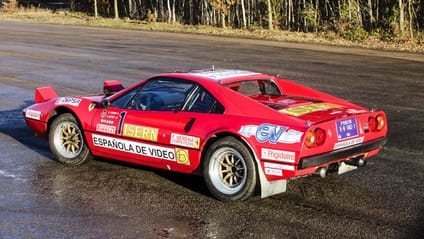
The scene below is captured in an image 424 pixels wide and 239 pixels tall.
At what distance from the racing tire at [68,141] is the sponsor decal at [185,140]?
4.99 ft

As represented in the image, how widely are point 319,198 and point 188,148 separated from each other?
148 cm

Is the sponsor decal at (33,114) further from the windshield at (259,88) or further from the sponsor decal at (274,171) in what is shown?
the sponsor decal at (274,171)

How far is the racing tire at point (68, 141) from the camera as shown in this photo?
26.2ft

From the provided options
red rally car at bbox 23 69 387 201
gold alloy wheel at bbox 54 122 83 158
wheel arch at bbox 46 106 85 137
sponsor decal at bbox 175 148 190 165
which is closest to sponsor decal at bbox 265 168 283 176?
red rally car at bbox 23 69 387 201

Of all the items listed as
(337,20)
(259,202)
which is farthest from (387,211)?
(337,20)

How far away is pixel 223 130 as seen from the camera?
6535 mm

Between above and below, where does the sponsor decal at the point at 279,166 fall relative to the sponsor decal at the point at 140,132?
below

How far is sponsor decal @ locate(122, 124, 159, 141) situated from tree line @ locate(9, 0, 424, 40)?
73.3 ft

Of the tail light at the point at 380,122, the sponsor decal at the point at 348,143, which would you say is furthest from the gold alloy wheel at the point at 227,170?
the tail light at the point at 380,122

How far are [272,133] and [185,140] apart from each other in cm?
105

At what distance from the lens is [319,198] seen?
Result: 6676 mm

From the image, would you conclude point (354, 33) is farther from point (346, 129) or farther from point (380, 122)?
point (346, 129)

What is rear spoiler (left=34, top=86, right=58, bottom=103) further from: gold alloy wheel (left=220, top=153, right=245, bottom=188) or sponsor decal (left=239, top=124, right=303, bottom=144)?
sponsor decal (left=239, top=124, right=303, bottom=144)

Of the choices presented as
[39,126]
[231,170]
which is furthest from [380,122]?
[39,126]
